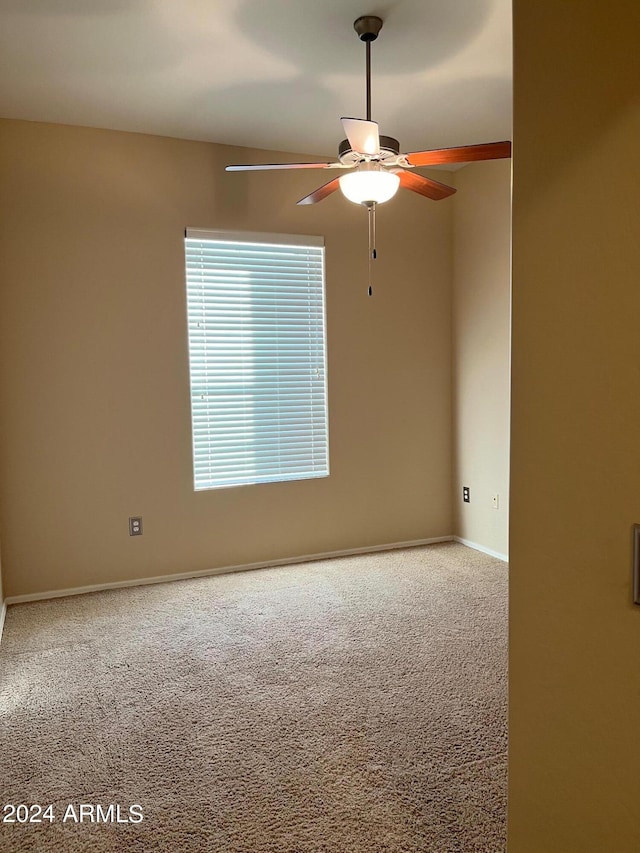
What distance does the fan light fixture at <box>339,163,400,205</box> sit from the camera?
2756mm

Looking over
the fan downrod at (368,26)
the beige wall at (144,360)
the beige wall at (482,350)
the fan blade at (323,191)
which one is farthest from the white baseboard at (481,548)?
the fan downrod at (368,26)

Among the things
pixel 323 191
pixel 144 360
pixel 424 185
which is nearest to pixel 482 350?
pixel 424 185

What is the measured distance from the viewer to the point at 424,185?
121 inches

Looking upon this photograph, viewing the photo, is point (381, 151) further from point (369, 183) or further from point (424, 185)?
point (424, 185)

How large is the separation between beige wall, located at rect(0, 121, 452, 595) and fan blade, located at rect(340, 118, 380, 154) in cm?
189

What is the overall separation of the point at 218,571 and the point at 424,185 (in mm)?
2766

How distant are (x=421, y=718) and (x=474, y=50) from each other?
9.74 feet

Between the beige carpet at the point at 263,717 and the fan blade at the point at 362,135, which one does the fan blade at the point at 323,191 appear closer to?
the fan blade at the point at 362,135

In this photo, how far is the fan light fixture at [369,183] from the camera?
2756 mm

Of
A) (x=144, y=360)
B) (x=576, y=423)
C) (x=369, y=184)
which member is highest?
(x=369, y=184)

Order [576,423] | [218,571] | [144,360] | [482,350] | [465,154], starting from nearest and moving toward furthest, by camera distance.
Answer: [576,423] → [465,154] → [144,360] → [218,571] → [482,350]

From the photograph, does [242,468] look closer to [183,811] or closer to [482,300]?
[482,300]

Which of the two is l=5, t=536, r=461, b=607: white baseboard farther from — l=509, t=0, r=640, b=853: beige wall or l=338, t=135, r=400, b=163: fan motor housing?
l=509, t=0, r=640, b=853: beige wall

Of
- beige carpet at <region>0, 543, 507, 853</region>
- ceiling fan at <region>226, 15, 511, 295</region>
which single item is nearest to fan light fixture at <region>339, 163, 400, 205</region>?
ceiling fan at <region>226, 15, 511, 295</region>
